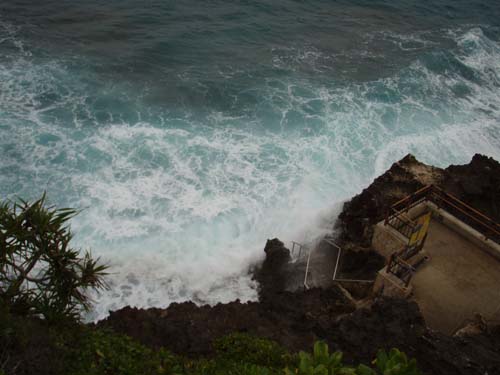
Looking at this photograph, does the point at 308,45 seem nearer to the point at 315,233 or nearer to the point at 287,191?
the point at 287,191

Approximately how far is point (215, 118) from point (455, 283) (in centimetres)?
1676

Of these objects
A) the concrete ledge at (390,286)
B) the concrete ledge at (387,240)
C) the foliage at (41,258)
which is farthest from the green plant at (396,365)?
the foliage at (41,258)

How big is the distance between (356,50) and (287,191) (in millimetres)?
17470

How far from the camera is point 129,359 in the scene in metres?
10.1

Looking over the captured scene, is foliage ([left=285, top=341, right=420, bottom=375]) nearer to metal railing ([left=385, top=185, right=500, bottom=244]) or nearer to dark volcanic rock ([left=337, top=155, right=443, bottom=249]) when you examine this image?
metal railing ([left=385, top=185, right=500, bottom=244])

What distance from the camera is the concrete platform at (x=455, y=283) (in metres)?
12.5

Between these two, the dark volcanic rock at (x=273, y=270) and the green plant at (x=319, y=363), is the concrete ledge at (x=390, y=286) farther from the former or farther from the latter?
the green plant at (x=319, y=363)

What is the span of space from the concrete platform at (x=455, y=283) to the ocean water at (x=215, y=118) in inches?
243

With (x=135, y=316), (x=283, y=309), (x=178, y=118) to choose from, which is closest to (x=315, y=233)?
(x=283, y=309)

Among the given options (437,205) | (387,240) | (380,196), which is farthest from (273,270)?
(437,205)

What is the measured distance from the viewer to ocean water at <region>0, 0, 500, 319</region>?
1956cm

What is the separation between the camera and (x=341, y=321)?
1245cm

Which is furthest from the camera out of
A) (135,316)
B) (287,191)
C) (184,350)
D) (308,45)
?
(308,45)

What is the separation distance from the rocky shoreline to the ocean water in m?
2.51
